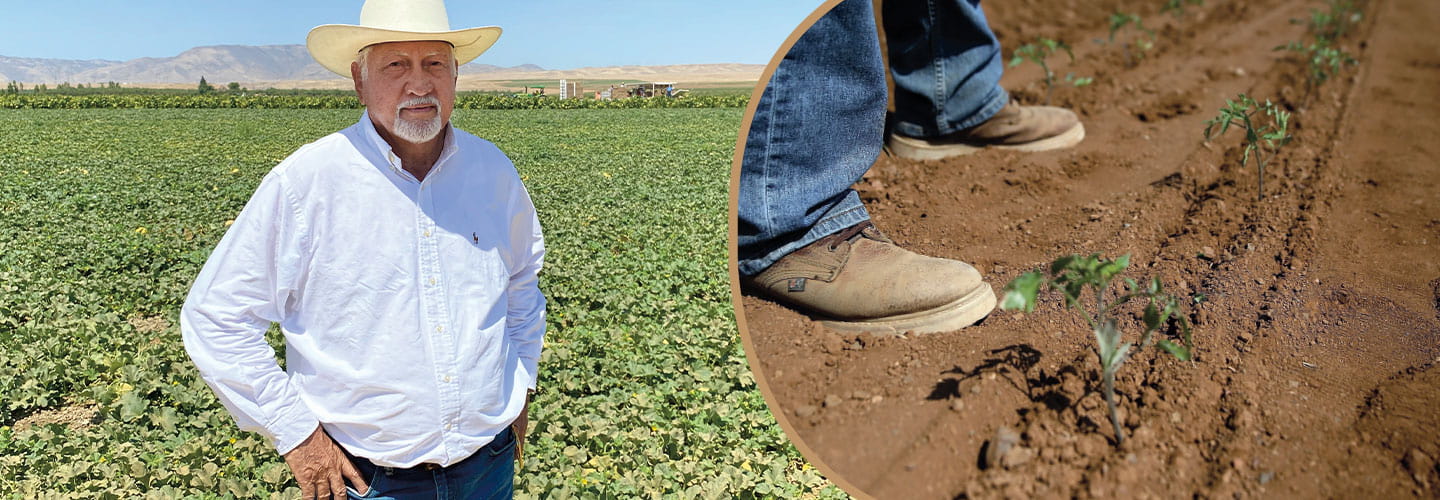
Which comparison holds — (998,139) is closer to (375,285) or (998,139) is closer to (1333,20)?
(1333,20)

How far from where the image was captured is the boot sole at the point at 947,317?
0.90m

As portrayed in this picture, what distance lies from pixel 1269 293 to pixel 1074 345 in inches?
7.4

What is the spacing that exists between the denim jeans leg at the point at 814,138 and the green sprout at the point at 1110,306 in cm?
29

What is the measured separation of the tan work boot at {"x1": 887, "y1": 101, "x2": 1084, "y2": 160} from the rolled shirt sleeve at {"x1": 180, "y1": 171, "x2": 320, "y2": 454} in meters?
1.14

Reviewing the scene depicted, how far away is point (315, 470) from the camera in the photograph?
68.6 inches

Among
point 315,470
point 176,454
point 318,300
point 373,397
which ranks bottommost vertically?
point 176,454

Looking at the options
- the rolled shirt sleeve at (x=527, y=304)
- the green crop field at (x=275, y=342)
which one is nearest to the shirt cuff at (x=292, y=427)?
the rolled shirt sleeve at (x=527, y=304)

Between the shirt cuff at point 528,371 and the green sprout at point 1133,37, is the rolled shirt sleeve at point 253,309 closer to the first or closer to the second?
the shirt cuff at point 528,371

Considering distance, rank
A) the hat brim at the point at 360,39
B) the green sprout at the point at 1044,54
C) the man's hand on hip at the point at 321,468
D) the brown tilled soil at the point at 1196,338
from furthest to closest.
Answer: the man's hand on hip at the point at 321,468 → the hat brim at the point at 360,39 → the green sprout at the point at 1044,54 → the brown tilled soil at the point at 1196,338

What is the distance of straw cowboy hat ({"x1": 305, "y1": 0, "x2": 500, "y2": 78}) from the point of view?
1.58m

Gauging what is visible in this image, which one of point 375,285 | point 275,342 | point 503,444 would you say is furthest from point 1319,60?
point 275,342

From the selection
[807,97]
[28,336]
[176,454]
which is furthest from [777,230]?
[28,336]

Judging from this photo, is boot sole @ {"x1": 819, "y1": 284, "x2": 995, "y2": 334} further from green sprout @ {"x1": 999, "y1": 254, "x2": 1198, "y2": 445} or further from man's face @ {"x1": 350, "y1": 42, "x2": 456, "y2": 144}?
man's face @ {"x1": 350, "y1": 42, "x2": 456, "y2": 144}

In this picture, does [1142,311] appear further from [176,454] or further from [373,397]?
[176,454]
